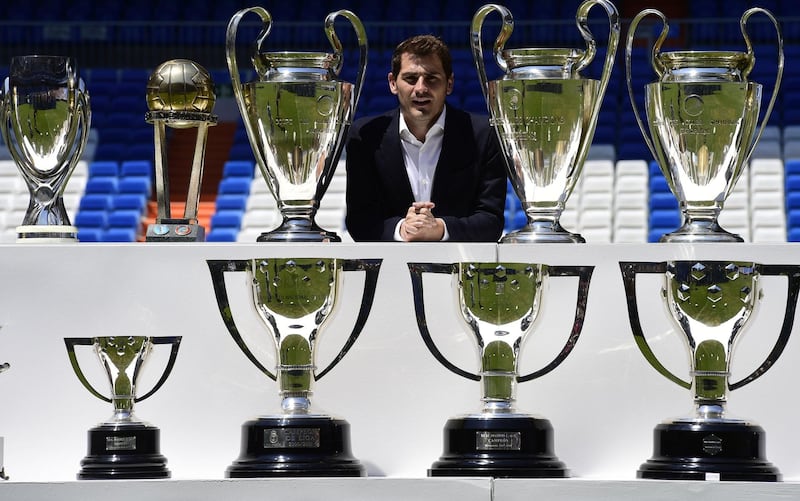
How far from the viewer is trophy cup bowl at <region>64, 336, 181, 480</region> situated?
70.6 inches

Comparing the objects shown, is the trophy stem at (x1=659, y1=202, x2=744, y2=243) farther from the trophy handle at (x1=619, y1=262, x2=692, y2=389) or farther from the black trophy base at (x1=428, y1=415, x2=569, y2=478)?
the black trophy base at (x1=428, y1=415, x2=569, y2=478)

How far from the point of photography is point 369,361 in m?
1.97

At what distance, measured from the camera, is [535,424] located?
1.73 m

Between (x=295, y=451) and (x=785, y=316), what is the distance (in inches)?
25.6

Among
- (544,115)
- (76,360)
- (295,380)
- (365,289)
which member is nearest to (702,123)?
(544,115)

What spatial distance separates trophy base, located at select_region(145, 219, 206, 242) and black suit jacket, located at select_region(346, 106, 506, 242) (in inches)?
17.1

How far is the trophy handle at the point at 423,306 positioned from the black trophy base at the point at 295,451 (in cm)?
17

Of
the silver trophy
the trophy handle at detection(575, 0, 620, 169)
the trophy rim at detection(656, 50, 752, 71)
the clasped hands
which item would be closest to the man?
the clasped hands

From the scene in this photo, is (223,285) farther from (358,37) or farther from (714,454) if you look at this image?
(714,454)

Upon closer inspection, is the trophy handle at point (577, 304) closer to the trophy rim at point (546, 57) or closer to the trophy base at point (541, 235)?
the trophy base at point (541, 235)

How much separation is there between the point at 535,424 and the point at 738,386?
0.93 feet

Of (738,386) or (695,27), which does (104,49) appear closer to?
(695,27)

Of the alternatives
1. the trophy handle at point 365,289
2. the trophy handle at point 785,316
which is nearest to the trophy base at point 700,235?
the trophy handle at point 785,316

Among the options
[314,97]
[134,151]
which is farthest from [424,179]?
[134,151]
